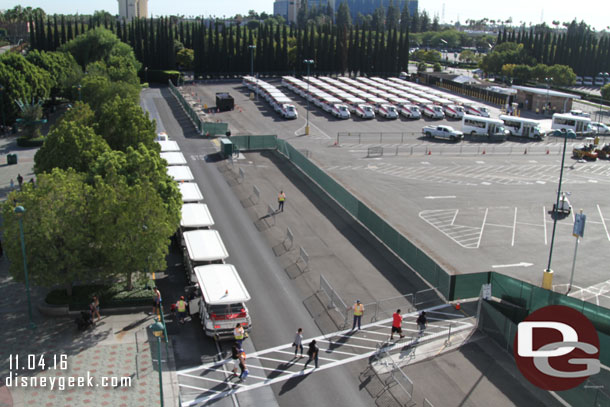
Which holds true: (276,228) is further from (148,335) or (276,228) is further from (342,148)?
(342,148)

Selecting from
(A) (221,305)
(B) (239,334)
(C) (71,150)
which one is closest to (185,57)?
(C) (71,150)

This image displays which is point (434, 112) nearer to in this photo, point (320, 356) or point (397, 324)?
point (397, 324)

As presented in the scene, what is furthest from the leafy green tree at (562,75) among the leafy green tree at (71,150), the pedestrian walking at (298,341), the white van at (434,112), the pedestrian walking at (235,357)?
the pedestrian walking at (235,357)

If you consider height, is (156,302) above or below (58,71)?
below

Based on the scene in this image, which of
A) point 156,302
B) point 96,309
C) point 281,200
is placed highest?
point 281,200

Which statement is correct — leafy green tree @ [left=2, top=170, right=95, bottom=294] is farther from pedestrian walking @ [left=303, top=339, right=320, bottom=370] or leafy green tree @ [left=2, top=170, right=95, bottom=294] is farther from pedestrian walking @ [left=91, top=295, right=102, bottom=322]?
pedestrian walking @ [left=303, top=339, right=320, bottom=370]

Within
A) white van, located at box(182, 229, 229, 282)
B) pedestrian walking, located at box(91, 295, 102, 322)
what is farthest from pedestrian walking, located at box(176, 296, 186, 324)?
→ pedestrian walking, located at box(91, 295, 102, 322)

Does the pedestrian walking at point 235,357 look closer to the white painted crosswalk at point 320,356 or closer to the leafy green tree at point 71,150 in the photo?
the white painted crosswalk at point 320,356
